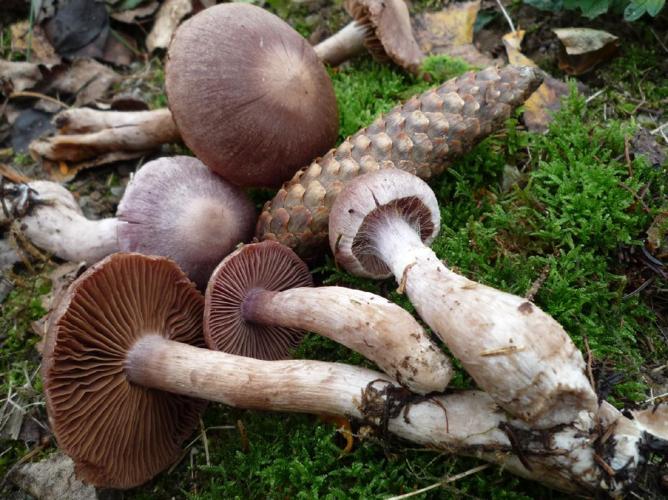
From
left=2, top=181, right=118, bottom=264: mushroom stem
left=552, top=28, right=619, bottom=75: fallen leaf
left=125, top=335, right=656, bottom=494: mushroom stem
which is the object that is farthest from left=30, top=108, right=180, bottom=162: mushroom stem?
left=552, top=28, right=619, bottom=75: fallen leaf

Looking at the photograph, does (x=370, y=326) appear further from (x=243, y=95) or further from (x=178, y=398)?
(x=243, y=95)

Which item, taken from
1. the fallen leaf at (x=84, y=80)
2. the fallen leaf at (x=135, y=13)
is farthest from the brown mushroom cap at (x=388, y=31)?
the fallen leaf at (x=84, y=80)

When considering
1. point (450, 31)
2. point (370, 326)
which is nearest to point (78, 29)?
point (450, 31)

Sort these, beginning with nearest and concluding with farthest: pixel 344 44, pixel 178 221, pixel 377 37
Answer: pixel 178 221 → pixel 377 37 → pixel 344 44

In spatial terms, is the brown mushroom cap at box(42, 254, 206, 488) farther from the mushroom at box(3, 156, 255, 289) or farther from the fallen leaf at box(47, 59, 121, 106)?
the fallen leaf at box(47, 59, 121, 106)

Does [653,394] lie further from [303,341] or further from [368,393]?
[303,341]

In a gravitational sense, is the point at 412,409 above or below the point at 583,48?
below

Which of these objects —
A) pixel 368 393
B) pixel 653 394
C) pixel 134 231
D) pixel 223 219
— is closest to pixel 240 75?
pixel 223 219
